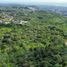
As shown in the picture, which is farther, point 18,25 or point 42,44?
point 18,25

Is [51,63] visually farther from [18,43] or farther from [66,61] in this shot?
[18,43]

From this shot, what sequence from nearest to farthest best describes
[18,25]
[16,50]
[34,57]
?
[34,57] → [16,50] → [18,25]

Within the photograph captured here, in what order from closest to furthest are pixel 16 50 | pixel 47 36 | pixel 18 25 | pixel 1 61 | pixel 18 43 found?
pixel 1 61 → pixel 16 50 → pixel 18 43 → pixel 47 36 → pixel 18 25

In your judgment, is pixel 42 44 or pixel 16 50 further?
pixel 42 44

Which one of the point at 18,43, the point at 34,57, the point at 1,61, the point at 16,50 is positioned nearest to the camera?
the point at 1,61

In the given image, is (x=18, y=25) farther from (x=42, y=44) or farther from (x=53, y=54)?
(x=53, y=54)

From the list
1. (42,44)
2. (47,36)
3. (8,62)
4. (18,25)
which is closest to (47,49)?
(42,44)

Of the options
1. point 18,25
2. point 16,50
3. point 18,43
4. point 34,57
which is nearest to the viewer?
point 34,57

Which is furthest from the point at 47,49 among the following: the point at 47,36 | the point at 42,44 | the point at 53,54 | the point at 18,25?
the point at 18,25
